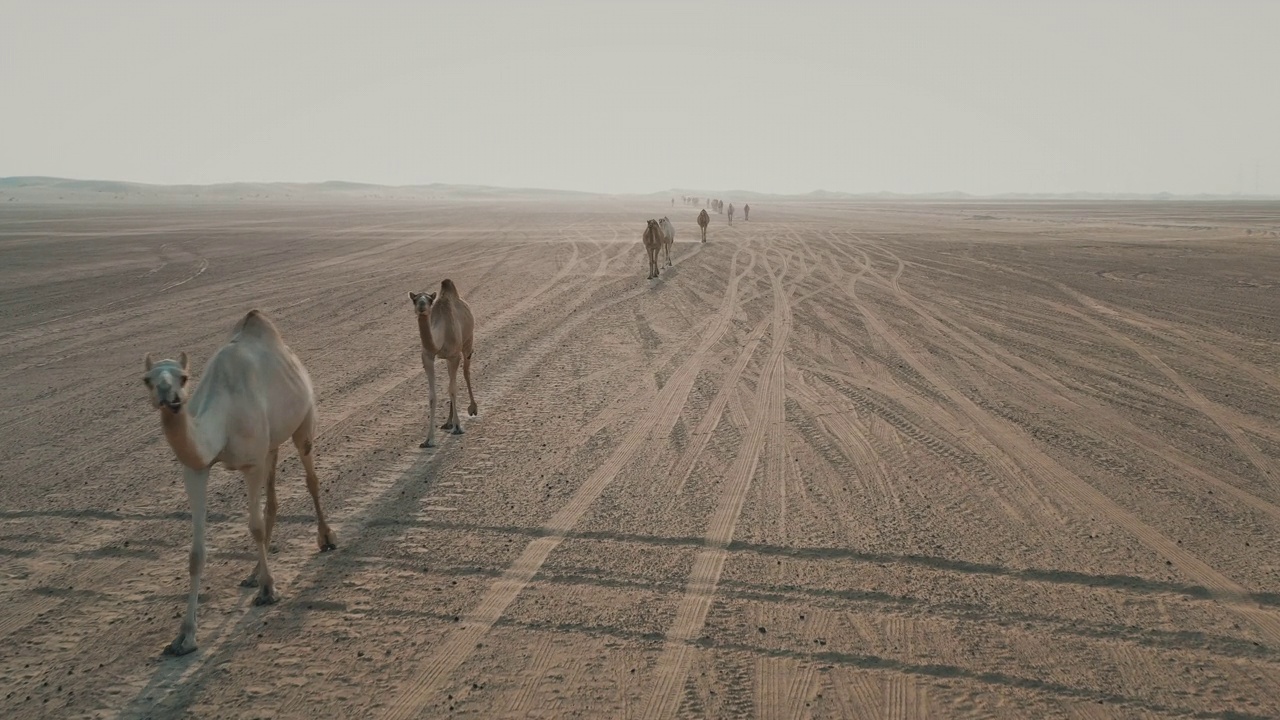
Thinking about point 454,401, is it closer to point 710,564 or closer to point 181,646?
point 710,564

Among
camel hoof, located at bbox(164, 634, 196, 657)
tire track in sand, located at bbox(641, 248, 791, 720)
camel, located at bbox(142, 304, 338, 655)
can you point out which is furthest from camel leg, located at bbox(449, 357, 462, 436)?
camel hoof, located at bbox(164, 634, 196, 657)

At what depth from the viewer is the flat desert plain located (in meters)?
5.04

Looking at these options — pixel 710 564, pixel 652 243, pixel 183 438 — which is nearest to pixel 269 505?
pixel 183 438

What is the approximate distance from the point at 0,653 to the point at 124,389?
7.85 meters

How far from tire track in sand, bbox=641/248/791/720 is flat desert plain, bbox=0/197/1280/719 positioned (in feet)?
0.09

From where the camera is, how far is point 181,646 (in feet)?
17.6

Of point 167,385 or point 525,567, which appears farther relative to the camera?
point 525,567

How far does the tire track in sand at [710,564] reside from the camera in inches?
195

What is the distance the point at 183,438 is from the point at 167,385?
40cm

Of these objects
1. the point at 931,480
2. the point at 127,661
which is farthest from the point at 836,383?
the point at 127,661

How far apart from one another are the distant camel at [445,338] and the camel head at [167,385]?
4.26 metres

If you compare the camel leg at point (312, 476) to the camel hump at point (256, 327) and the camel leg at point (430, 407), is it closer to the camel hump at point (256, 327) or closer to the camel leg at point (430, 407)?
the camel hump at point (256, 327)

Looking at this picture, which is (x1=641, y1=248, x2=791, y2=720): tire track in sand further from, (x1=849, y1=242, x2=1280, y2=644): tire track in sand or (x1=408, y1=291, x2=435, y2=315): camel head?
(x1=408, y1=291, x2=435, y2=315): camel head

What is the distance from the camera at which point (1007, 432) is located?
9750 millimetres
